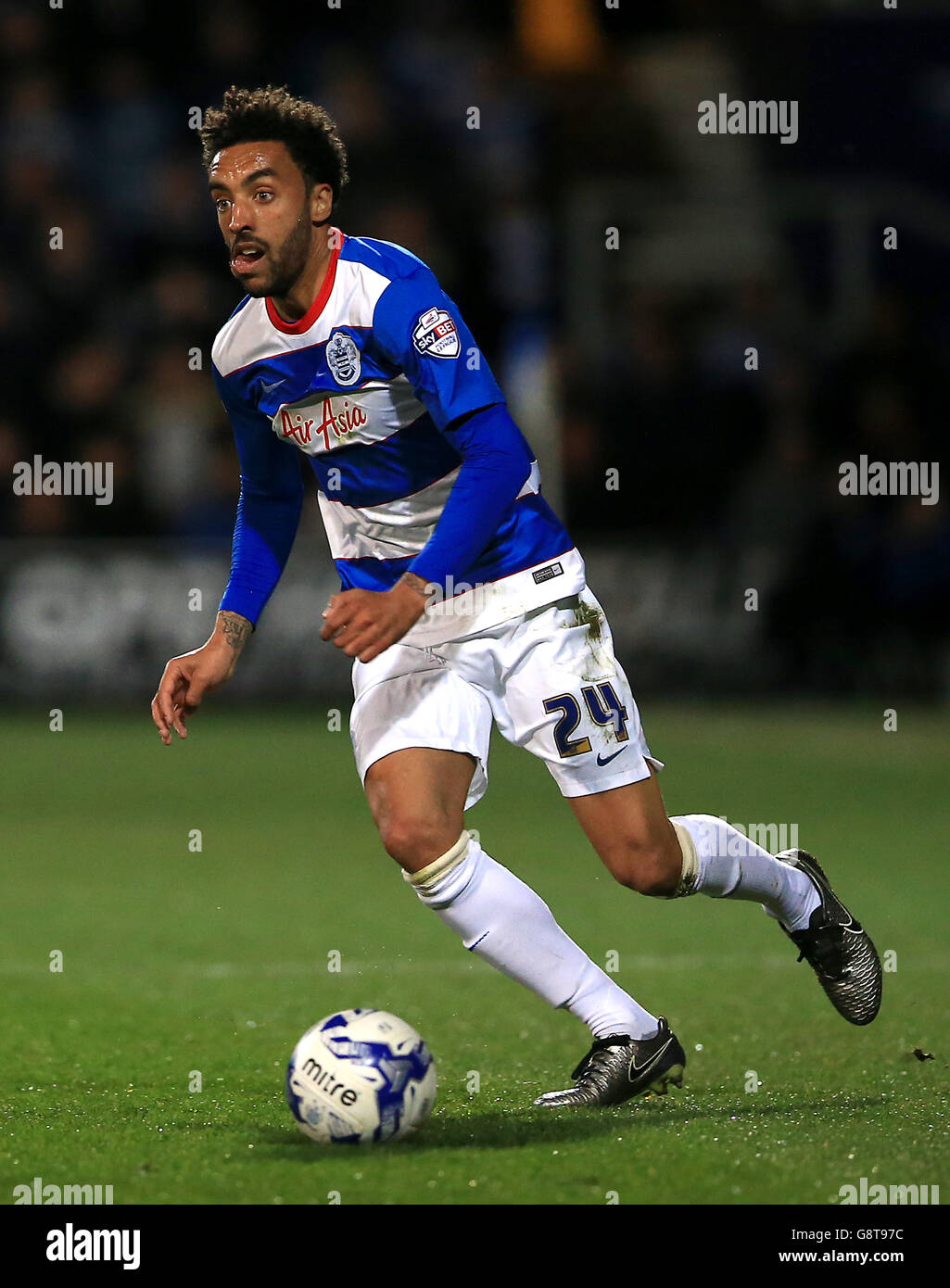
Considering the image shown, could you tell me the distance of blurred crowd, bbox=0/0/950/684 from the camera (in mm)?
13016

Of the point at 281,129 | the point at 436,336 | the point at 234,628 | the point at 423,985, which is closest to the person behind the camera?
the point at 436,336

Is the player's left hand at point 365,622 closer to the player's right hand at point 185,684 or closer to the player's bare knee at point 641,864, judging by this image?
the player's right hand at point 185,684

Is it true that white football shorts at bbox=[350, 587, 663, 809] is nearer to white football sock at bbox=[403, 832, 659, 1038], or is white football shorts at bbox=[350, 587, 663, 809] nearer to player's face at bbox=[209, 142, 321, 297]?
white football sock at bbox=[403, 832, 659, 1038]

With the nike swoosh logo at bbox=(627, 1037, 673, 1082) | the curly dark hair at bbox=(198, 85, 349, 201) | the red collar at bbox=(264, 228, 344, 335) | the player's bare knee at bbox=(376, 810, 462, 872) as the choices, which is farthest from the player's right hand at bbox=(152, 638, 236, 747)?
the nike swoosh logo at bbox=(627, 1037, 673, 1082)

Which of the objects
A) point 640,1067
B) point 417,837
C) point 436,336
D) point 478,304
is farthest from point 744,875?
point 478,304

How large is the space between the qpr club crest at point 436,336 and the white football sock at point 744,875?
50.3 inches

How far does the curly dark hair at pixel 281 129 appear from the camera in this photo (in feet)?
14.5

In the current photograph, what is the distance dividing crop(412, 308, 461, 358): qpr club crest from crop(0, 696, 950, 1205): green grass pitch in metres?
1.67

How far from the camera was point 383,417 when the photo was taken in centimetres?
452

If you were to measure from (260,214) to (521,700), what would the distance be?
1.24 meters

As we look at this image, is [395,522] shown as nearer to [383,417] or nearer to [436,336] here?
[383,417]

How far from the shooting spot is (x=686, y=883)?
4664mm

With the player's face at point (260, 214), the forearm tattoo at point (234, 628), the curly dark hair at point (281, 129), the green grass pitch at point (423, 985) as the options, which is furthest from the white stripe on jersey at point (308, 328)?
the green grass pitch at point (423, 985)
